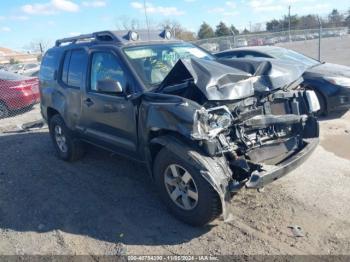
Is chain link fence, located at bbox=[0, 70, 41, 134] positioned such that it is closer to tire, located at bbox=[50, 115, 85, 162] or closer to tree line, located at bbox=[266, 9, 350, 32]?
tire, located at bbox=[50, 115, 85, 162]

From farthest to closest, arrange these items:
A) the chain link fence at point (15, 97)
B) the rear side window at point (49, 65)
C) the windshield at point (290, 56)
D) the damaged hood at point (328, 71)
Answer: the chain link fence at point (15, 97)
the windshield at point (290, 56)
the damaged hood at point (328, 71)
the rear side window at point (49, 65)

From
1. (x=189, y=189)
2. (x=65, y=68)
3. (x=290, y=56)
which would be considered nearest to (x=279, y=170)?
(x=189, y=189)

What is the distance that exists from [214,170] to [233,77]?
3.73 feet

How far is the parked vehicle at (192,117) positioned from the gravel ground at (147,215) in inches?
13.0

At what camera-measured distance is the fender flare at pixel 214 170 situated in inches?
134

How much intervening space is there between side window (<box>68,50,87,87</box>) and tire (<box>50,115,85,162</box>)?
0.84 m

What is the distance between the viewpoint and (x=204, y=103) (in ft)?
12.6

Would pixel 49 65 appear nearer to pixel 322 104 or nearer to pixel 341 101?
pixel 322 104

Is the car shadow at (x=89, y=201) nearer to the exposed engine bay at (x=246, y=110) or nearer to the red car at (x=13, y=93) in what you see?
the exposed engine bay at (x=246, y=110)

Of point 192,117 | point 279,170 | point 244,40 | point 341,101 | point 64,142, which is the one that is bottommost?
point 64,142

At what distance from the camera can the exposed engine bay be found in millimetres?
3633

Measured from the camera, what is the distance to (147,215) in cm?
423

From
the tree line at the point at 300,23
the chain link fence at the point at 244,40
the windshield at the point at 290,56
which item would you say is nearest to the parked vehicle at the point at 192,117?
the windshield at the point at 290,56

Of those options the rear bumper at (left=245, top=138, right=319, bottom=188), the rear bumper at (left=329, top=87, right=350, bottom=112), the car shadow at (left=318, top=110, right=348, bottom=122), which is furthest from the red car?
the rear bumper at (left=245, top=138, right=319, bottom=188)
